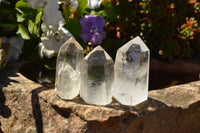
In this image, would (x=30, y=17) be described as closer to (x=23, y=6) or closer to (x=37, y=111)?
(x=23, y=6)

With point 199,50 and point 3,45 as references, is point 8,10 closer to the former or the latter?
point 3,45

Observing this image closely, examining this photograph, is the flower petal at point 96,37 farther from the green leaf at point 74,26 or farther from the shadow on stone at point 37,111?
the shadow on stone at point 37,111

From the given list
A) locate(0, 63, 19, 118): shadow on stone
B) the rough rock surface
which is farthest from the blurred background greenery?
the rough rock surface

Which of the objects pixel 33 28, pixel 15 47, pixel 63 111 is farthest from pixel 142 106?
pixel 15 47

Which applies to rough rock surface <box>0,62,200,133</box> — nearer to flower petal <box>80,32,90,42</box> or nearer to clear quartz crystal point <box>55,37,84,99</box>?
clear quartz crystal point <box>55,37,84,99</box>

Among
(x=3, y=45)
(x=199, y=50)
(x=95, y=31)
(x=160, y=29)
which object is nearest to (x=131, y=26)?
(x=160, y=29)

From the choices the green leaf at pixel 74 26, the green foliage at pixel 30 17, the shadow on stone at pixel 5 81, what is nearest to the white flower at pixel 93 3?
the green leaf at pixel 74 26
